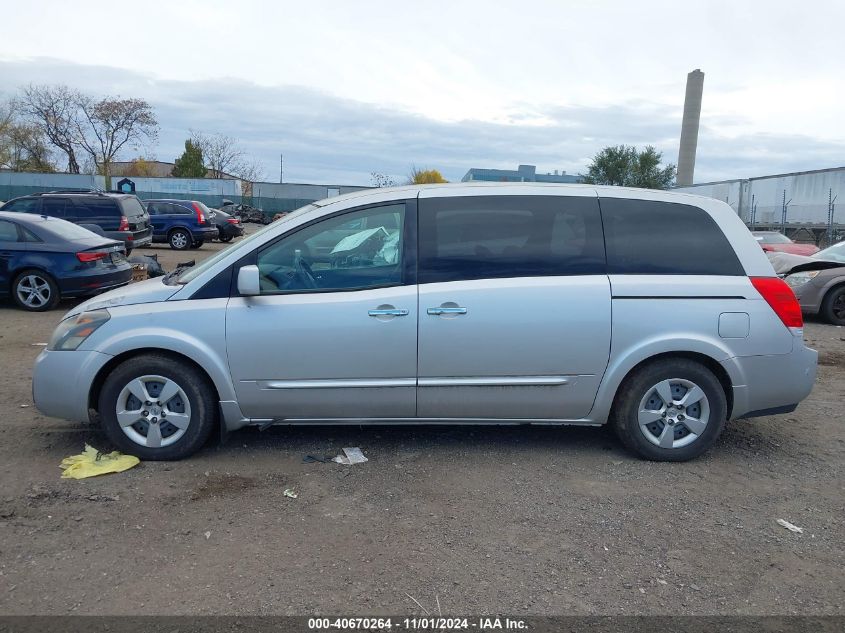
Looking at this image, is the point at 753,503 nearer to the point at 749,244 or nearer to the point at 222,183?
the point at 749,244

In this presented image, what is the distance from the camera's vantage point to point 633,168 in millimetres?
55875

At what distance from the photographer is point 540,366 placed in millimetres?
4410

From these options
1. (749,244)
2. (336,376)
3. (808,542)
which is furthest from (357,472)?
(749,244)

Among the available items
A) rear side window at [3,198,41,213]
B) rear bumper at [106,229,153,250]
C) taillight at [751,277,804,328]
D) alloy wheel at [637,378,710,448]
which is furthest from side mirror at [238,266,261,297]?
rear side window at [3,198,41,213]

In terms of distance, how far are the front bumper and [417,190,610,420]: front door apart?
6.97 feet

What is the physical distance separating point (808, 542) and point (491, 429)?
2231 mm

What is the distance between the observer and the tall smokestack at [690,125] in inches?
2842

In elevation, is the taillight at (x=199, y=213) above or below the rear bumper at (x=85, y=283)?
above

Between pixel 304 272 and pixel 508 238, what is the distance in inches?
53.5

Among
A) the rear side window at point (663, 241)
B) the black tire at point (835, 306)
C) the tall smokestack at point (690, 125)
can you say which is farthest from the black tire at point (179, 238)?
the tall smokestack at point (690, 125)

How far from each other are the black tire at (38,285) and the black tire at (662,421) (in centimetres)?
901

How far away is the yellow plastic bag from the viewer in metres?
4.28

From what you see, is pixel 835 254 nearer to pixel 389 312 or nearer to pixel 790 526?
pixel 790 526

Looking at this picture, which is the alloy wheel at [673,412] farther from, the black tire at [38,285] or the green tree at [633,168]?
the green tree at [633,168]
